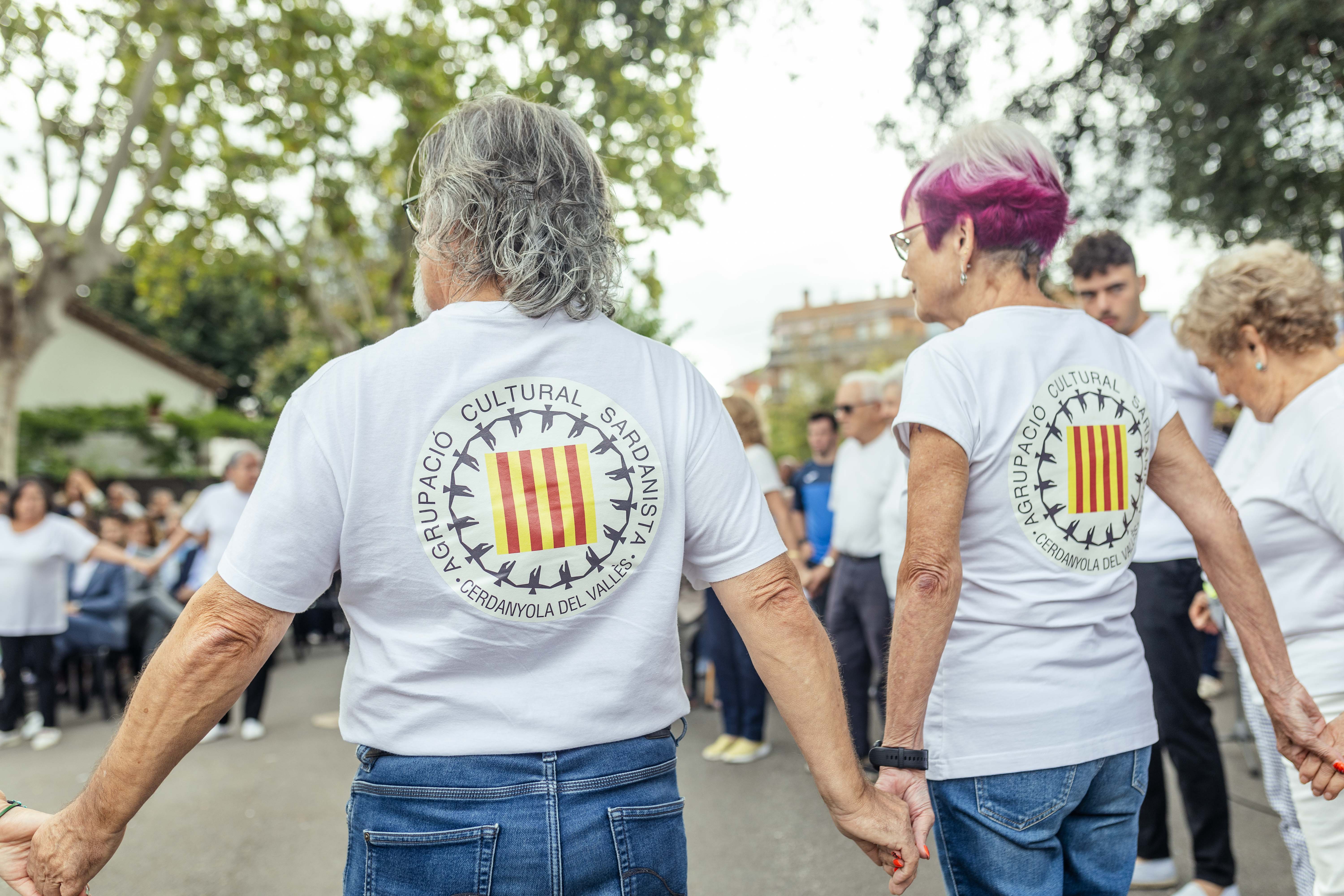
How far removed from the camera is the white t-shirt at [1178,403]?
136 inches

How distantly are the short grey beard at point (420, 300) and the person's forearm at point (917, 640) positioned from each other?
952 millimetres

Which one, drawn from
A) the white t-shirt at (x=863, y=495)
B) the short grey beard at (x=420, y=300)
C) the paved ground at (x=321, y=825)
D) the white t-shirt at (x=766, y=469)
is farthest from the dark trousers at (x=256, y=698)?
the short grey beard at (x=420, y=300)

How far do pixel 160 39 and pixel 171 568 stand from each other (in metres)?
6.46

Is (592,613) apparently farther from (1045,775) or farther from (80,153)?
(80,153)

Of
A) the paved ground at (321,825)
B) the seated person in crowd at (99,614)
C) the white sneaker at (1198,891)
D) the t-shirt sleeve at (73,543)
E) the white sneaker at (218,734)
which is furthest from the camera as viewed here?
the seated person in crowd at (99,614)

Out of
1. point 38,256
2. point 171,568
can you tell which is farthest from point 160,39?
point 171,568

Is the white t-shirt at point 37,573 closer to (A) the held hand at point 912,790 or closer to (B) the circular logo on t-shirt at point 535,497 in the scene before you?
(B) the circular logo on t-shirt at point 535,497

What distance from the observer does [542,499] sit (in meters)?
1.48

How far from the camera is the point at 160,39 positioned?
11898 mm

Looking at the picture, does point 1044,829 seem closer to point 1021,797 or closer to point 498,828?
point 1021,797

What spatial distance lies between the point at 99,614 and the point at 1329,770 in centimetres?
837

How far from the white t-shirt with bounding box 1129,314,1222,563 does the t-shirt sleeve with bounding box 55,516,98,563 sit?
720 cm

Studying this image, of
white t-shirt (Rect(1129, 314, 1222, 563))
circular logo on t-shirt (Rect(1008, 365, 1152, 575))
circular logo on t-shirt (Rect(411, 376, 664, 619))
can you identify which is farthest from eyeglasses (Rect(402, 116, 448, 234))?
white t-shirt (Rect(1129, 314, 1222, 563))

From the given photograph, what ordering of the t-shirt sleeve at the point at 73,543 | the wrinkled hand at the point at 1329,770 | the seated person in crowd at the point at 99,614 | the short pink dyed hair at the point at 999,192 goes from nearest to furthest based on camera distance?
the short pink dyed hair at the point at 999,192 → the wrinkled hand at the point at 1329,770 → the t-shirt sleeve at the point at 73,543 → the seated person in crowd at the point at 99,614
